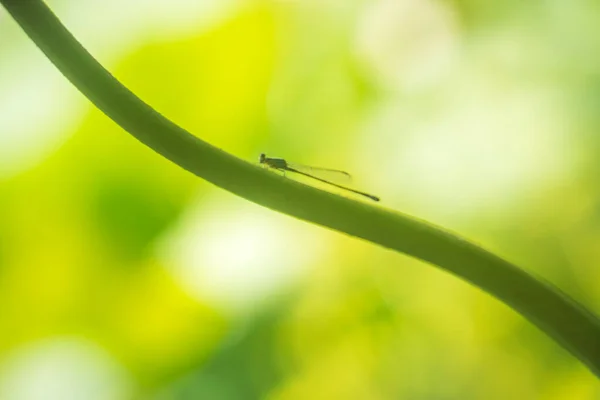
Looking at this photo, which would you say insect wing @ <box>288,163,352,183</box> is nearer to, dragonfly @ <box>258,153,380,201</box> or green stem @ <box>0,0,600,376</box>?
dragonfly @ <box>258,153,380,201</box>

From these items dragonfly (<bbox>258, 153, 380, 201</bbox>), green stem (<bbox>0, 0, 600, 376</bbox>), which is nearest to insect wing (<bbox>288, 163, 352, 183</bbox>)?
dragonfly (<bbox>258, 153, 380, 201</bbox>)

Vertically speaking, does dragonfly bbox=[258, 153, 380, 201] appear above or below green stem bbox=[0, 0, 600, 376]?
above

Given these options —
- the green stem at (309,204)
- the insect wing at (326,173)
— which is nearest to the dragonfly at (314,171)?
the insect wing at (326,173)

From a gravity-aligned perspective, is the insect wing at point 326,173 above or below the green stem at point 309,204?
above

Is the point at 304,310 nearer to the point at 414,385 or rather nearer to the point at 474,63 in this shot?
the point at 414,385

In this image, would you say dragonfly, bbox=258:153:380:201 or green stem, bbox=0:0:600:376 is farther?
dragonfly, bbox=258:153:380:201

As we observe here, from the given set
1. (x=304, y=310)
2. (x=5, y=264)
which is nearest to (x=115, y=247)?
(x=5, y=264)

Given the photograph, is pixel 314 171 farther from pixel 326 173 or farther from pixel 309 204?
pixel 309 204

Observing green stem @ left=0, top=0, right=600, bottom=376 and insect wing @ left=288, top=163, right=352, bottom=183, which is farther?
insect wing @ left=288, top=163, right=352, bottom=183

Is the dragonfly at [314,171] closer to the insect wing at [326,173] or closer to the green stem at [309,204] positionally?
the insect wing at [326,173]

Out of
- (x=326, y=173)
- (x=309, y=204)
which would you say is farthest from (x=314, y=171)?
(x=309, y=204)
